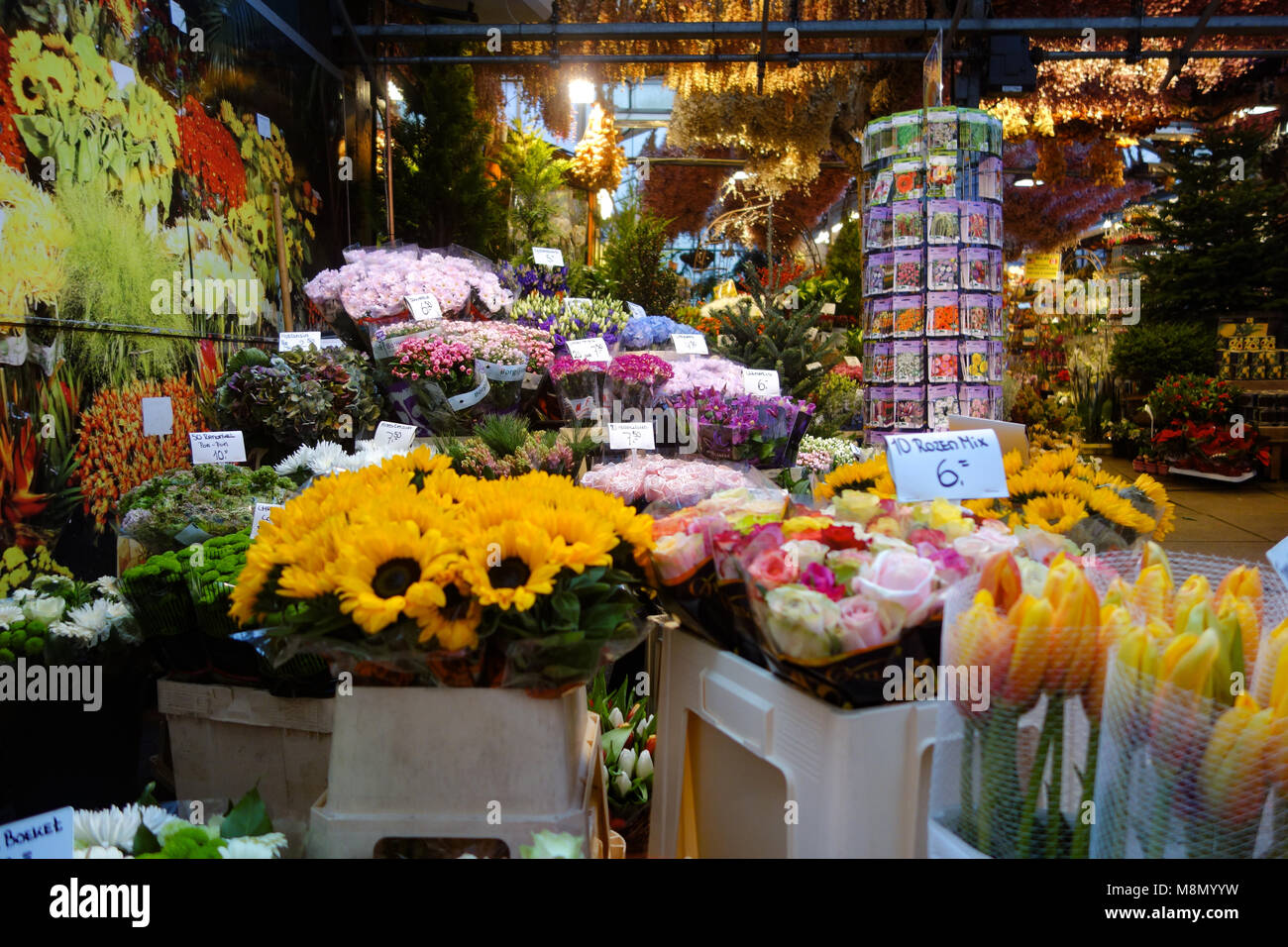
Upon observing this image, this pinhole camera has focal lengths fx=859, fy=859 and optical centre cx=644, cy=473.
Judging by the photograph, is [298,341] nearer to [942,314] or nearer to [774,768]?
[774,768]

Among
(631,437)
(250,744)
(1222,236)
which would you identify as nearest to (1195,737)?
(250,744)

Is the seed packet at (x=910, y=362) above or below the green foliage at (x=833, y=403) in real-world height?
above

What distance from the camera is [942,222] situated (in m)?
4.82

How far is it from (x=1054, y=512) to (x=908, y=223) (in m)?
3.58

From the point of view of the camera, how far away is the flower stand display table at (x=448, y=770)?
1.21 metres

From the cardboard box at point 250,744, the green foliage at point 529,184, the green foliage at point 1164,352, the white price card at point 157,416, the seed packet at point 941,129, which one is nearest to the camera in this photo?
the cardboard box at point 250,744

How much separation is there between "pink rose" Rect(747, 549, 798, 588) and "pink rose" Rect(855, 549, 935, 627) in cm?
10

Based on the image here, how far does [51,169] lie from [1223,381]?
8924mm

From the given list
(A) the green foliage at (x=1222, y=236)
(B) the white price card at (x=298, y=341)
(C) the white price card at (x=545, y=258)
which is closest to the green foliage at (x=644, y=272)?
(C) the white price card at (x=545, y=258)

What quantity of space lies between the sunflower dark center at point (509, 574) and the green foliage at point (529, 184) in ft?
14.7

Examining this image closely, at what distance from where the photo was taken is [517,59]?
518 cm

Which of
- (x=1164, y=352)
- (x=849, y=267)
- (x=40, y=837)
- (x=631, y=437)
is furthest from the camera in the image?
(x=1164, y=352)

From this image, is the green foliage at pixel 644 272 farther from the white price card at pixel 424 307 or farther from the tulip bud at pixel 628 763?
the tulip bud at pixel 628 763
